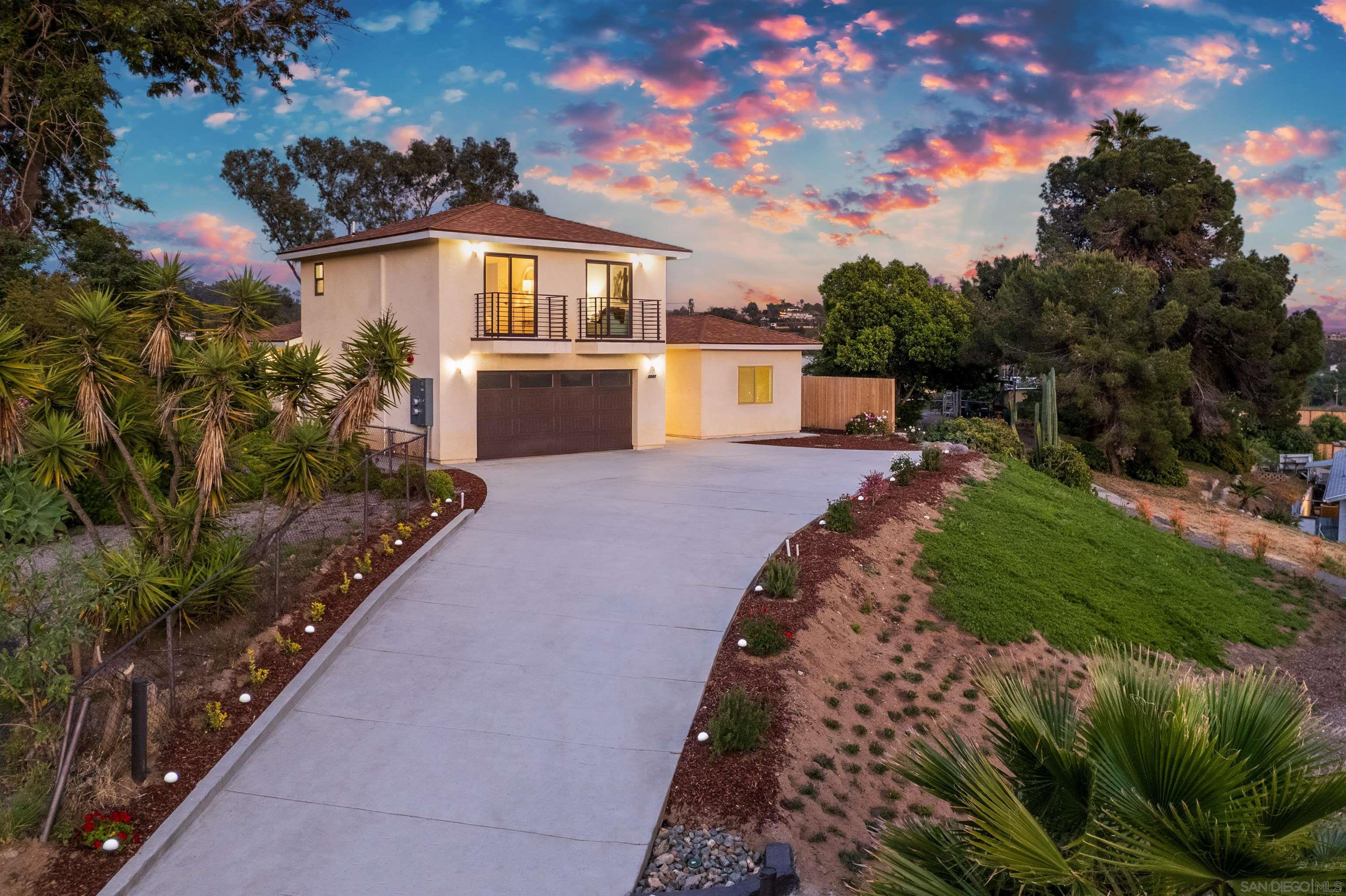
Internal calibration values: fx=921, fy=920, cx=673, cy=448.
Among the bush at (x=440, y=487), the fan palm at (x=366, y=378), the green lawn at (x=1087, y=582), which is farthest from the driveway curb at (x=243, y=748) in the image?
the green lawn at (x=1087, y=582)

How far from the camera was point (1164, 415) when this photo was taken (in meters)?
35.0

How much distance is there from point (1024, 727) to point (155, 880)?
5724 mm

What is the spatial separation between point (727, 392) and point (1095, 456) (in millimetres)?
16590

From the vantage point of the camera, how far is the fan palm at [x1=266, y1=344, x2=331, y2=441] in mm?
10625

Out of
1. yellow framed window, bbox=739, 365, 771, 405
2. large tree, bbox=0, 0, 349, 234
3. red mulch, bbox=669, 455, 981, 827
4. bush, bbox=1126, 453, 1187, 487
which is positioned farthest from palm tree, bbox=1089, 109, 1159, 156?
red mulch, bbox=669, 455, 981, 827

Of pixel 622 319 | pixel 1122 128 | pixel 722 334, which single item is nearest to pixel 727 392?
pixel 722 334

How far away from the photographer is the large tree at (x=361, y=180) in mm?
52625

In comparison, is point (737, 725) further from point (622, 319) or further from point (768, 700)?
point (622, 319)

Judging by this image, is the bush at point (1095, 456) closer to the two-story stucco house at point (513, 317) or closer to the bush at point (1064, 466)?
the bush at point (1064, 466)

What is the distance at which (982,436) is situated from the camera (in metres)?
26.6

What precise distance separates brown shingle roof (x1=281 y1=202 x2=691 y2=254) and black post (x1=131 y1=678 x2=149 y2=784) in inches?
642

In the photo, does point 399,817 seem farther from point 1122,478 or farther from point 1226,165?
point 1226,165

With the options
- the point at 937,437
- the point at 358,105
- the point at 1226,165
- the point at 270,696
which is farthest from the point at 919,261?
the point at 270,696

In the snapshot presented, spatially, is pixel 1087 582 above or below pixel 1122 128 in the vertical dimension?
below
